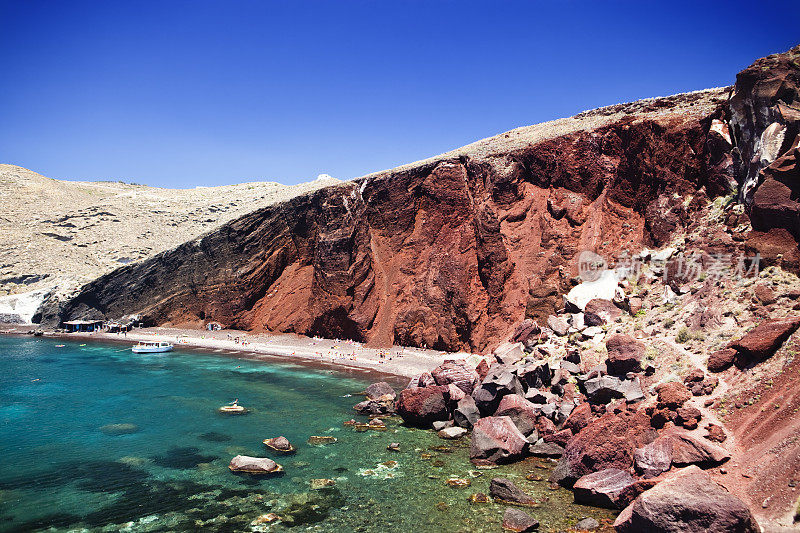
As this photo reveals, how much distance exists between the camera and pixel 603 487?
17.0 m

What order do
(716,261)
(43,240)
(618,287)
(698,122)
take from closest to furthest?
(716,261), (618,287), (698,122), (43,240)

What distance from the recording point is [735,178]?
29219 millimetres

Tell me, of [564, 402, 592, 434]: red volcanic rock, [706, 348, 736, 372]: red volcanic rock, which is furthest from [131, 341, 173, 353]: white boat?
[706, 348, 736, 372]: red volcanic rock

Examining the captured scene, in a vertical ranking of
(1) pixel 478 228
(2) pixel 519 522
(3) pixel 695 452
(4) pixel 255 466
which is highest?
(1) pixel 478 228

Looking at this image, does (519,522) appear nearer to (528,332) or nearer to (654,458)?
(654,458)

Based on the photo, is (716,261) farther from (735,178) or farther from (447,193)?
(447,193)

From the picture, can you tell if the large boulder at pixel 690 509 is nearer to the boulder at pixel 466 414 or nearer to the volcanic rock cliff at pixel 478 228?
the boulder at pixel 466 414

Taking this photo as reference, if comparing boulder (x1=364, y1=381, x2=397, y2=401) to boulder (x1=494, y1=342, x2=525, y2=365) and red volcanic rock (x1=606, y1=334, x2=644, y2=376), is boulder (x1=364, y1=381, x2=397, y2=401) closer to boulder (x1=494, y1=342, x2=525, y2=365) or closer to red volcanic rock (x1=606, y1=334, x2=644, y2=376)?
boulder (x1=494, y1=342, x2=525, y2=365)

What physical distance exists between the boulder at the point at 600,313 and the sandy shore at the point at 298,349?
16710mm

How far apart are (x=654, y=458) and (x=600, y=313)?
14383 mm

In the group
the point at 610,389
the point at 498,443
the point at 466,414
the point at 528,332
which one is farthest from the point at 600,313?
the point at 498,443

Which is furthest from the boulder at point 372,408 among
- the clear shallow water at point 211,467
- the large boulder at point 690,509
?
the large boulder at point 690,509

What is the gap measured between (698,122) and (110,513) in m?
44.1

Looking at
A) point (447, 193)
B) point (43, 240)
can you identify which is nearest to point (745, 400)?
point (447, 193)
